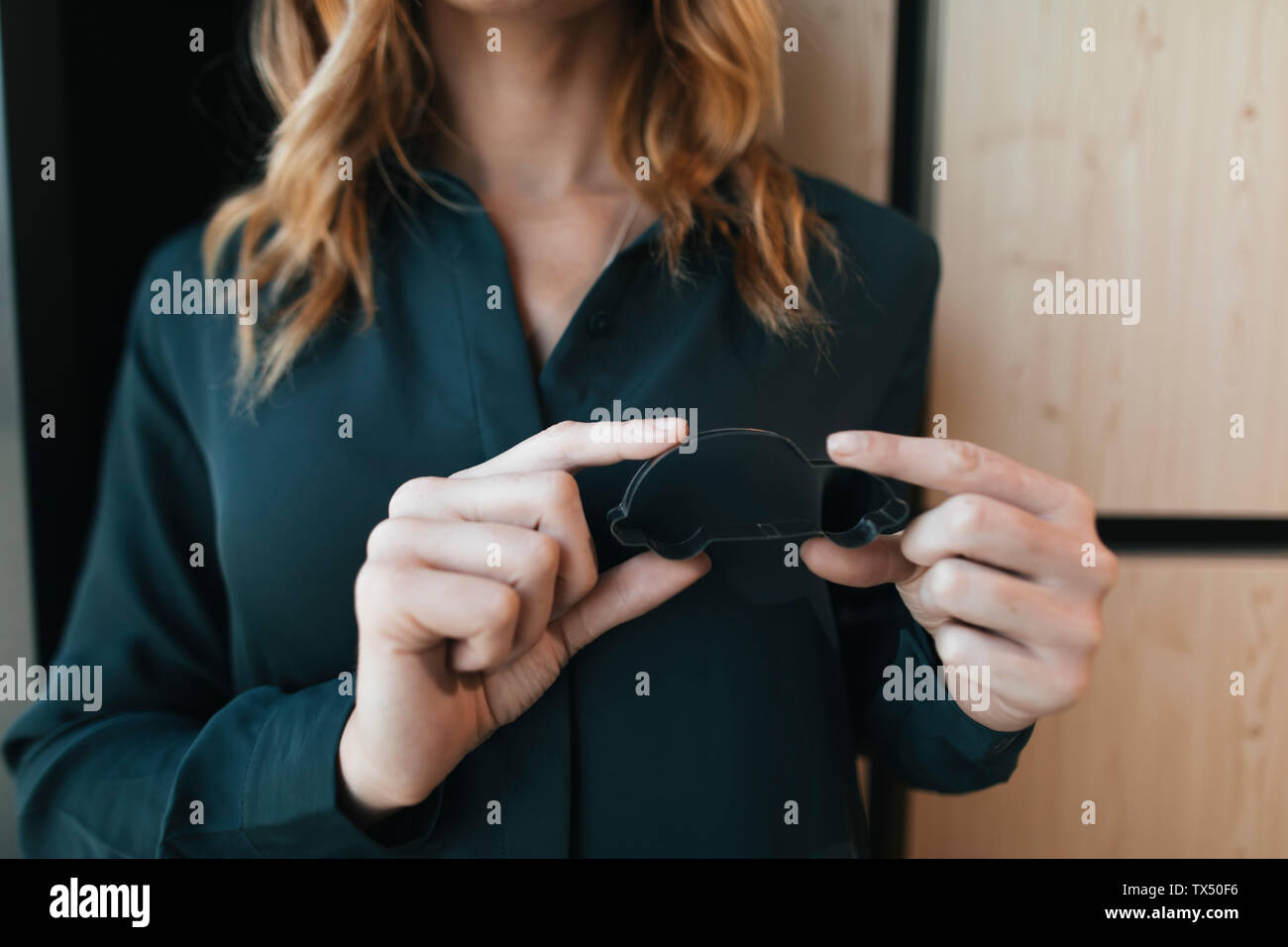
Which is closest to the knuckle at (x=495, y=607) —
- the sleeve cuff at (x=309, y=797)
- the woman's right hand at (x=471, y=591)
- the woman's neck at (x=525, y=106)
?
the woman's right hand at (x=471, y=591)

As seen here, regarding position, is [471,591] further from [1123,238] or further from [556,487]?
[1123,238]

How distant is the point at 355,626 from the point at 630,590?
0.17 metres

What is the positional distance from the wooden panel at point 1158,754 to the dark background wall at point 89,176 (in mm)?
779

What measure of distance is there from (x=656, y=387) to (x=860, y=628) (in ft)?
0.78

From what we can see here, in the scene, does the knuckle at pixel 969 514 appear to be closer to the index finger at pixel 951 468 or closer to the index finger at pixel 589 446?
the index finger at pixel 951 468

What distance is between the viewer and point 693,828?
0.47 meters

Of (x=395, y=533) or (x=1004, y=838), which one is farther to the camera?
(x=1004, y=838)

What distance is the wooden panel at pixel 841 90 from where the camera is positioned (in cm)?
63

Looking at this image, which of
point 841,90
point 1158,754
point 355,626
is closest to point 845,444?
point 355,626

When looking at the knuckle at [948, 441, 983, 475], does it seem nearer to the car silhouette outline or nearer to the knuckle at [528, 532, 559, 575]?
the car silhouette outline

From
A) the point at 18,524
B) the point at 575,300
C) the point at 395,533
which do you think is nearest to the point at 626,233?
the point at 575,300

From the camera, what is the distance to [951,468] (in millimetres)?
376

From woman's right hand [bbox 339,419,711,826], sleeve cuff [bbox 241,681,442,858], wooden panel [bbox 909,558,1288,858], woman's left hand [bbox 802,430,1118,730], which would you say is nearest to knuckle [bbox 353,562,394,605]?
woman's right hand [bbox 339,419,711,826]
